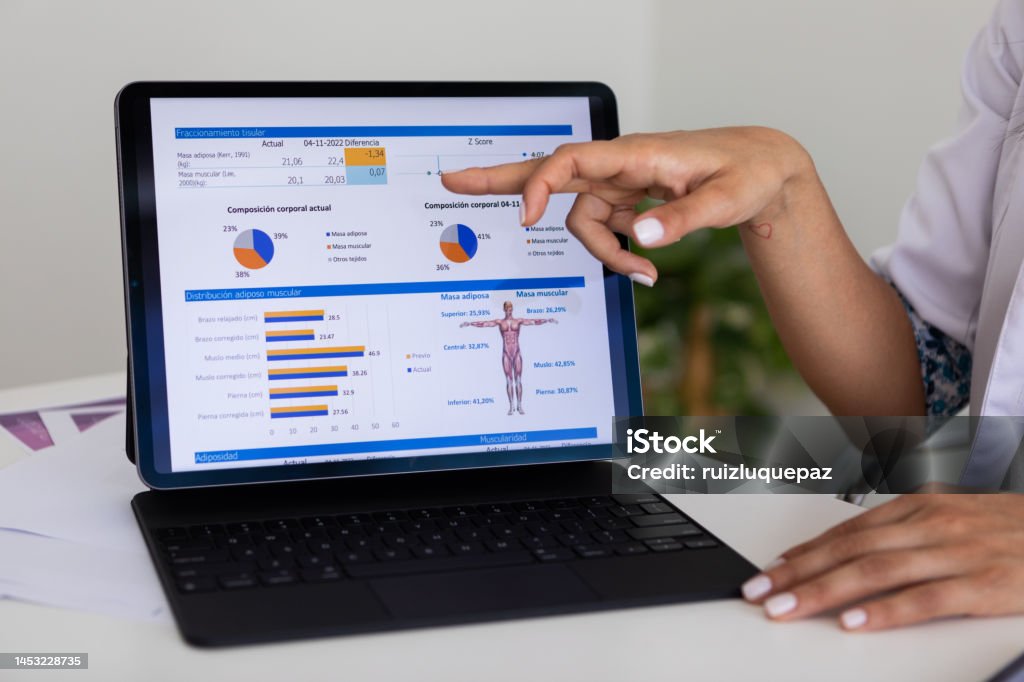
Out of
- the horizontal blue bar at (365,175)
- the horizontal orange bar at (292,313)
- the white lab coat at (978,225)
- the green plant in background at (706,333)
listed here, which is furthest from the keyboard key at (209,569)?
the green plant in background at (706,333)

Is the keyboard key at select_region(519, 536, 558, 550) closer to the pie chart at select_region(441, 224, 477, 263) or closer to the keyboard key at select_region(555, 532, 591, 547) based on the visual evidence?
the keyboard key at select_region(555, 532, 591, 547)

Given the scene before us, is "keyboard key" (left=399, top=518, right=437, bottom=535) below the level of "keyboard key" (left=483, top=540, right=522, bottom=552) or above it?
above

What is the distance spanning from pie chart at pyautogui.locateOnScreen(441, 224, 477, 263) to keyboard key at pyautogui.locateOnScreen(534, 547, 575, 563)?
0.25 meters

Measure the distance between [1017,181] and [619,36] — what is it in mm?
2252

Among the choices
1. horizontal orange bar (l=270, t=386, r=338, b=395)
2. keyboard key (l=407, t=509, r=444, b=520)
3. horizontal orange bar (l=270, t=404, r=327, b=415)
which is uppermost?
horizontal orange bar (l=270, t=386, r=338, b=395)

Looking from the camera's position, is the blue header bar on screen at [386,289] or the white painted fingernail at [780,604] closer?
the white painted fingernail at [780,604]

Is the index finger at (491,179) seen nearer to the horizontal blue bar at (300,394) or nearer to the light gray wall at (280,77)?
the horizontal blue bar at (300,394)

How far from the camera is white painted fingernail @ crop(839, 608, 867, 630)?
56 centimetres

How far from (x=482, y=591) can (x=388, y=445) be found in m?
0.20

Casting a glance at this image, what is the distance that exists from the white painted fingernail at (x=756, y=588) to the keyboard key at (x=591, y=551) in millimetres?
90

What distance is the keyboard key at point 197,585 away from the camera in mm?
570

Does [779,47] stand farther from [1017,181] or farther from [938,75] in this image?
[1017,181]

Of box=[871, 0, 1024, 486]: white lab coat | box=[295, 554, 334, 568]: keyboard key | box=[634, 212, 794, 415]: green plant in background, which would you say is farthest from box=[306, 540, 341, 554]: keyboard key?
box=[634, 212, 794, 415]: green plant in background

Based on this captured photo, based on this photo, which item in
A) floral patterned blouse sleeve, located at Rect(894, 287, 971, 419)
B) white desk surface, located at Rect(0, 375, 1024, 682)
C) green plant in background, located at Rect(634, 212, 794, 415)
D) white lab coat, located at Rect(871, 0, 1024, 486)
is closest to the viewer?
white desk surface, located at Rect(0, 375, 1024, 682)
